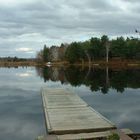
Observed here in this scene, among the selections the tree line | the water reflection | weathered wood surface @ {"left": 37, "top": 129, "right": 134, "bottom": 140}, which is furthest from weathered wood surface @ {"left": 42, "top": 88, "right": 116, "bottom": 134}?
the tree line

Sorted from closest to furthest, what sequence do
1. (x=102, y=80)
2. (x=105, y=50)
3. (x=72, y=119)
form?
(x=72, y=119), (x=102, y=80), (x=105, y=50)

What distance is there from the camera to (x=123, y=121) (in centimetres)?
1747

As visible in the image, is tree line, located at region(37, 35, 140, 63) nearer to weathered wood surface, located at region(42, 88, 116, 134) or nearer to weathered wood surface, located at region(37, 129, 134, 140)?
weathered wood surface, located at region(42, 88, 116, 134)

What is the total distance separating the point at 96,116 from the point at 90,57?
9856 centimetres

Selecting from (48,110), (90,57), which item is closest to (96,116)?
(48,110)

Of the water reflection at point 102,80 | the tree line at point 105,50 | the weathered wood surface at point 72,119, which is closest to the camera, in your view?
the weathered wood surface at point 72,119

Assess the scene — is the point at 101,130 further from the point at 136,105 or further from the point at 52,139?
the point at 136,105

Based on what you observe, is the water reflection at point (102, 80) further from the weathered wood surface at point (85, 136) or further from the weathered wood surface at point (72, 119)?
the weathered wood surface at point (85, 136)

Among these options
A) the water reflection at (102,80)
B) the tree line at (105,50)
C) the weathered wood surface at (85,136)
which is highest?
the tree line at (105,50)

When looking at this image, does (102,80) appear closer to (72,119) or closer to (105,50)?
(72,119)

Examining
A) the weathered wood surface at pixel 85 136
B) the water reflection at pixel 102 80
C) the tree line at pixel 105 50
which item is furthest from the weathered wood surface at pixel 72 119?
the tree line at pixel 105 50

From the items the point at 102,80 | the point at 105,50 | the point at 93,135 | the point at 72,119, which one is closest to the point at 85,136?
the point at 93,135

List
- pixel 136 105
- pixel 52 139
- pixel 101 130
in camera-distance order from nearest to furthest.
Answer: pixel 52 139, pixel 101 130, pixel 136 105

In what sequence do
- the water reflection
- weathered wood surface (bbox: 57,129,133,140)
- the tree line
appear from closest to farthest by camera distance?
weathered wood surface (bbox: 57,129,133,140) → the water reflection → the tree line
